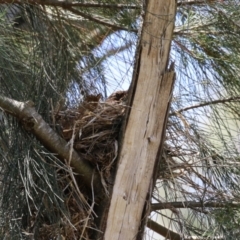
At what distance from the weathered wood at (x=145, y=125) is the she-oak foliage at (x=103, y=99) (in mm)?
62

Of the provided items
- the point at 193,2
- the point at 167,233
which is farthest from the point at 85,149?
the point at 193,2

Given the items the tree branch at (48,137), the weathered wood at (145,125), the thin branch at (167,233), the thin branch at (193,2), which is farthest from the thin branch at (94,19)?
the thin branch at (167,233)

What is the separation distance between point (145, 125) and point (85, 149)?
0.18 m

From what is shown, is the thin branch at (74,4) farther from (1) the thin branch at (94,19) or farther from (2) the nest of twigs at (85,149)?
(2) the nest of twigs at (85,149)

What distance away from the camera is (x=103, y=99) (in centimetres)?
222

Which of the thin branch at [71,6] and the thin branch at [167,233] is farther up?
the thin branch at [71,6]

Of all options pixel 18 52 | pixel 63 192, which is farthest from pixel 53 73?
pixel 63 192

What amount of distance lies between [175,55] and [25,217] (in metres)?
0.76

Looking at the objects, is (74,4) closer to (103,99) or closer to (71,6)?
(71,6)

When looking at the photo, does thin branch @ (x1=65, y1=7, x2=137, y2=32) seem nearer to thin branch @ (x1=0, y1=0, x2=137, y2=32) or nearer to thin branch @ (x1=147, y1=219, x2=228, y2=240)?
thin branch @ (x1=0, y1=0, x2=137, y2=32)

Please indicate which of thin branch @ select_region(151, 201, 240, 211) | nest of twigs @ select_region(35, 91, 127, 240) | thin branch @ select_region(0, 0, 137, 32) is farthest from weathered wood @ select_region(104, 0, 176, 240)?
thin branch @ select_region(0, 0, 137, 32)

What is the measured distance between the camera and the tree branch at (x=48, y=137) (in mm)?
1688

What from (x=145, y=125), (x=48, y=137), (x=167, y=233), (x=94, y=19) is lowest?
(x=167, y=233)

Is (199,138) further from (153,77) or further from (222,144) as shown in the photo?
(153,77)
